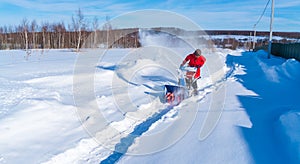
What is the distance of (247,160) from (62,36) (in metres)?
58.1

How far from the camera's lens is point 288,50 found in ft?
66.0

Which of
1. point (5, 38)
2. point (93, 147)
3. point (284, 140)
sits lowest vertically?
point (93, 147)

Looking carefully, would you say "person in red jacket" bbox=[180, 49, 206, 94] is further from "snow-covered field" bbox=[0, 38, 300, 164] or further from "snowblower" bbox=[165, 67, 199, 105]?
"snow-covered field" bbox=[0, 38, 300, 164]

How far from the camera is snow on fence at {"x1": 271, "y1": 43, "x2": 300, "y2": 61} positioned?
16.7 metres

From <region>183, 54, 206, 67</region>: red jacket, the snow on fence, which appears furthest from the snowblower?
the snow on fence

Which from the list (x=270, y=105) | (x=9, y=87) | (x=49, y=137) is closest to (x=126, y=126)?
(x=49, y=137)

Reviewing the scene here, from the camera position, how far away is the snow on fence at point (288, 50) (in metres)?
16.7

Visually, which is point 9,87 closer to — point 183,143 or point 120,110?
point 120,110

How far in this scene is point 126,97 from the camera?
734 centimetres

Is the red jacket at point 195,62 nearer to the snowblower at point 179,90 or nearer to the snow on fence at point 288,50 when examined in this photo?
the snowblower at point 179,90

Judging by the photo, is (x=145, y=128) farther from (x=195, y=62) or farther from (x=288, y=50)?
(x=288, y=50)

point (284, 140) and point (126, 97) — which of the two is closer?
point (284, 140)

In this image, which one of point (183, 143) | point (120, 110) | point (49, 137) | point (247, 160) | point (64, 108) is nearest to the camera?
point (247, 160)

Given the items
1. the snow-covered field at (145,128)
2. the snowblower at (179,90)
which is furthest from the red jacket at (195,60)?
the snow-covered field at (145,128)
